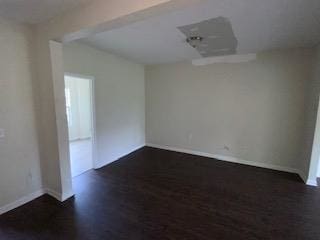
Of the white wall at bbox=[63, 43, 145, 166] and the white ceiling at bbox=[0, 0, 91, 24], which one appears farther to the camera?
the white wall at bbox=[63, 43, 145, 166]

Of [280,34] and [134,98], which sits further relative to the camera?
[134,98]

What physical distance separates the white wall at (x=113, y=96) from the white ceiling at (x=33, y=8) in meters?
0.81

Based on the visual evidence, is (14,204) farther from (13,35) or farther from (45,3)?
(45,3)

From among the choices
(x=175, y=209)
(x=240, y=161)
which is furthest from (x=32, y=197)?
(x=240, y=161)

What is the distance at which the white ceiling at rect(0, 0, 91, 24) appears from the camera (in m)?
1.73

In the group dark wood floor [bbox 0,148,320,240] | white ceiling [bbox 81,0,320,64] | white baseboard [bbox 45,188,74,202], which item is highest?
white ceiling [bbox 81,0,320,64]

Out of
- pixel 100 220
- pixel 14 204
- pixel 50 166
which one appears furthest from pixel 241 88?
pixel 14 204

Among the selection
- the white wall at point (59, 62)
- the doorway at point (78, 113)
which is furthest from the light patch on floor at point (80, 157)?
the white wall at point (59, 62)

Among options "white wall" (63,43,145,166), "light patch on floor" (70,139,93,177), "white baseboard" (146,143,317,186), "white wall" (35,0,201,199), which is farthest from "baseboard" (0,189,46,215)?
"white baseboard" (146,143,317,186)

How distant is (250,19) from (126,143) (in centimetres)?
365

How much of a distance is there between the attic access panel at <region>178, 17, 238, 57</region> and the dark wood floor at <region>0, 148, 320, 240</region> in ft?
8.11

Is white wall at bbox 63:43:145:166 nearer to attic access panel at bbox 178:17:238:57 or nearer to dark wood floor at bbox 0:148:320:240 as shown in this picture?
dark wood floor at bbox 0:148:320:240

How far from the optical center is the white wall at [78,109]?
5.63 meters

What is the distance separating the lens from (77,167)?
3729 millimetres
